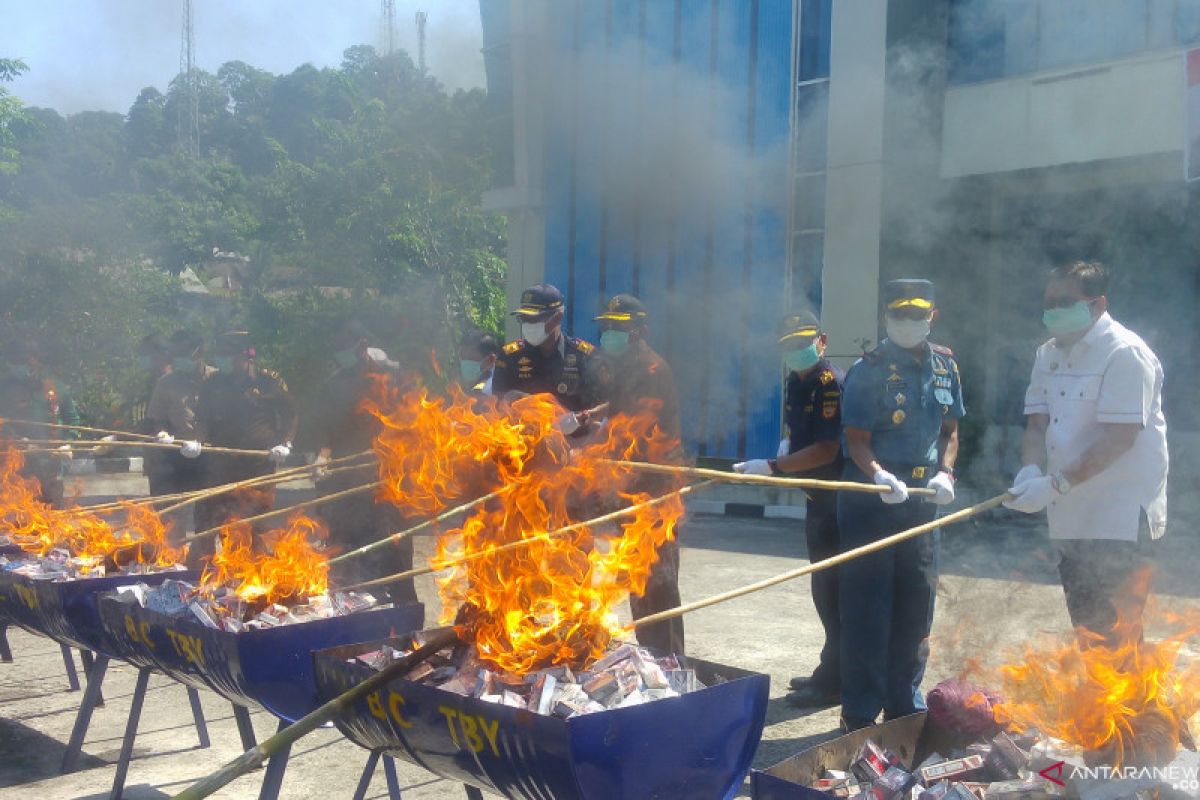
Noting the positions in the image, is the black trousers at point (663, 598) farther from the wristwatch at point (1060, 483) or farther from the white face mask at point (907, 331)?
the wristwatch at point (1060, 483)

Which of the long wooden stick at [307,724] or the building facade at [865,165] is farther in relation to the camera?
the building facade at [865,165]

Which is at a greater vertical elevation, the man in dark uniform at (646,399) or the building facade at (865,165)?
the building facade at (865,165)

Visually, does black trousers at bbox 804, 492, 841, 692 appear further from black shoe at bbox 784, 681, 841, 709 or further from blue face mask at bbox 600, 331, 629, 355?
blue face mask at bbox 600, 331, 629, 355

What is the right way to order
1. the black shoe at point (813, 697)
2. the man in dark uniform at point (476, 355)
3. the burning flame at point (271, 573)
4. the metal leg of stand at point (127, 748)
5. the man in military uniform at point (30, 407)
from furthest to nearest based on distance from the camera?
the man in military uniform at point (30, 407), the man in dark uniform at point (476, 355), the black shoe at point (813, 697), the metal leg of stand at point (127, 748), the burning flame at point (271, 573)

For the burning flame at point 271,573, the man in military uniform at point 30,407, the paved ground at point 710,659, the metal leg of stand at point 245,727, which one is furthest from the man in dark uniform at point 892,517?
the man in military uniform at point 30,407

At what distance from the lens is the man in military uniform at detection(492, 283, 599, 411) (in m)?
5.66

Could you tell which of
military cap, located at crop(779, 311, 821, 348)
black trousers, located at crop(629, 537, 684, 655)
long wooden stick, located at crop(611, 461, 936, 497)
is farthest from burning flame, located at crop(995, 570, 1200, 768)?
military cap, located at crop(779, 311, 821, 348)

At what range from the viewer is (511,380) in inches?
226

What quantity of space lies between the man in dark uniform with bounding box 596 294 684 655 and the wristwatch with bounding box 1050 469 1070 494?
1.75 metres

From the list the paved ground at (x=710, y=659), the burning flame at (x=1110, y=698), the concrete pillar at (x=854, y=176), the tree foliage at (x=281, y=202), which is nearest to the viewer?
the burning flame at (x=1110, y=698)

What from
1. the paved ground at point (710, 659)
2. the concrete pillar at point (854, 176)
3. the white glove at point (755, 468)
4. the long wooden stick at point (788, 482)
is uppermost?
the concrete pillar at point (854, 176)

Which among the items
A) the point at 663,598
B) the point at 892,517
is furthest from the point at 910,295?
the point at 663,598

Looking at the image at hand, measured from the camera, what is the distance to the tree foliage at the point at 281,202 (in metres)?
11.0

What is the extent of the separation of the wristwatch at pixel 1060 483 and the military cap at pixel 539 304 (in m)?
2.48
